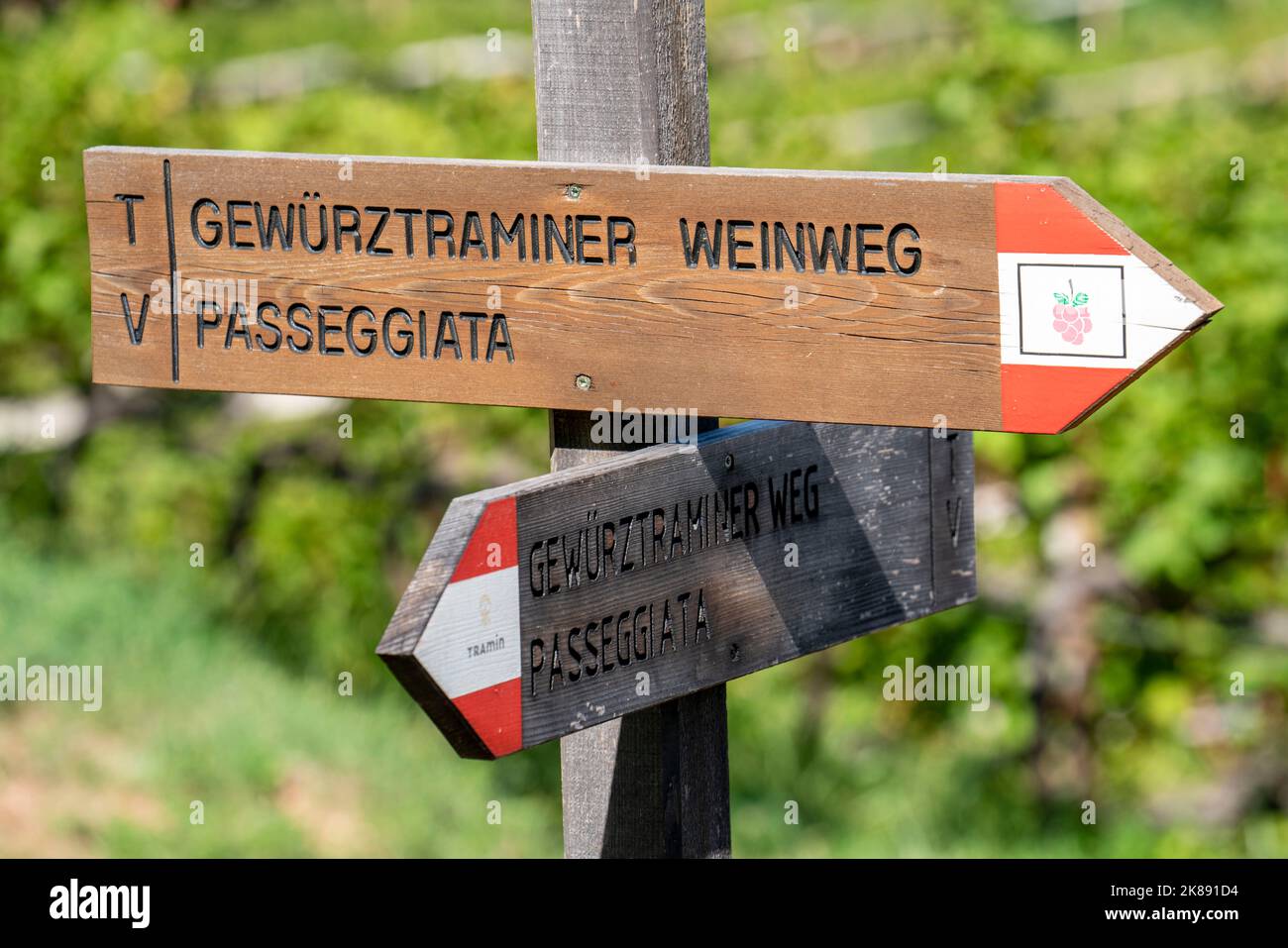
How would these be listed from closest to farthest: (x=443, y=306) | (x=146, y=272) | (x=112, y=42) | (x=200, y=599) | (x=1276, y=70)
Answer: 1. (x=443, y=306)
2. (x=146, y=272)
3. (x=200, y=599)
4. (x=112, y=42)
5. (x=1276, y=70)

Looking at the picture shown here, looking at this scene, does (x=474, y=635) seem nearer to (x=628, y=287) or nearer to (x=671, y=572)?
(x=671, y=572)

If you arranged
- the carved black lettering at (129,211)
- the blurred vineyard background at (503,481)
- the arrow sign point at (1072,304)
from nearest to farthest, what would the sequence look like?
the arrow sign point at (1072,304)
the carved black lettering at (129,211)
the blurred vineyard background at (503,481)

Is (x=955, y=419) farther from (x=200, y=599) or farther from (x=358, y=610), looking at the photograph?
(x=200, y=599)

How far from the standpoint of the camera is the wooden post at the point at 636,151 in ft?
6.72

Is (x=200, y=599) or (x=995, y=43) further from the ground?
(x=995, y=43)

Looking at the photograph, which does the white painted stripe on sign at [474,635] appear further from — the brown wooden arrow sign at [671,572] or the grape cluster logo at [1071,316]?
the grape cluster logo at [1071,316]

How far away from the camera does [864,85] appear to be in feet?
34.4

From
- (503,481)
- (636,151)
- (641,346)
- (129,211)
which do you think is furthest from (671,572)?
(503,481)

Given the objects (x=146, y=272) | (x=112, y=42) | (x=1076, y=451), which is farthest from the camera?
(x=112, y=42)

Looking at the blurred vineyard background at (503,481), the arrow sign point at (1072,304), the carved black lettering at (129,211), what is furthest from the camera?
the blurred vineyard background at (503,481)

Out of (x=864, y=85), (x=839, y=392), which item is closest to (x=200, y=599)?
(x=839, y=392)

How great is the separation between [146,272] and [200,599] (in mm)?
2993

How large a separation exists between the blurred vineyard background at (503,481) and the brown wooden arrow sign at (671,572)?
171 cm

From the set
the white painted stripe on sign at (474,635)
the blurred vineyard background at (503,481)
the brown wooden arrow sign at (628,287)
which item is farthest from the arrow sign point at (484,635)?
the blurred vineyard background at (503,481)
